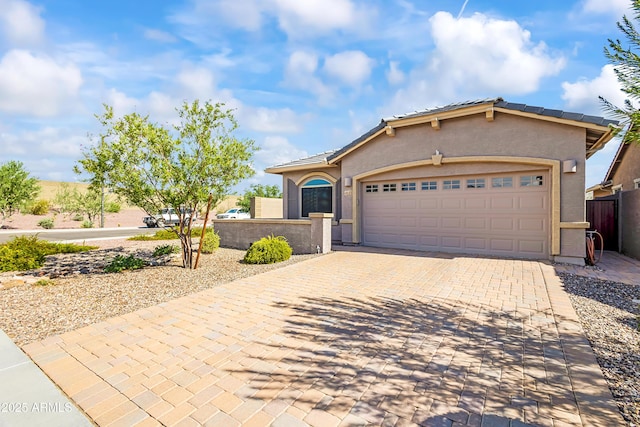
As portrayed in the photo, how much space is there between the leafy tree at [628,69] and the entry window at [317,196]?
1127 cm

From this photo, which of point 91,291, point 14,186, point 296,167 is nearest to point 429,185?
point 296,167

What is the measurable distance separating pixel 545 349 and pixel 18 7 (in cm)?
1244

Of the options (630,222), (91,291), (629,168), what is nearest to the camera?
(91,291)

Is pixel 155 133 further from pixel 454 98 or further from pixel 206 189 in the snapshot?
pixel 454 98

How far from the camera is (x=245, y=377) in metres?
3.12

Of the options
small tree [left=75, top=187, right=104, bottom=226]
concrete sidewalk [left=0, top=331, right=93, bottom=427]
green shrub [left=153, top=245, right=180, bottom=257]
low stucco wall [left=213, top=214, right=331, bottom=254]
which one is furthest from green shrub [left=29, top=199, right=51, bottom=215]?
concrete sidewalk [left=0, top=331, right=93, bottom=427]

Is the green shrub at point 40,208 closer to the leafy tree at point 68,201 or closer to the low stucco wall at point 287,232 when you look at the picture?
the leafy tree at point 68,201

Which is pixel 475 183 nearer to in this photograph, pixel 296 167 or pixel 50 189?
pixel 296 167

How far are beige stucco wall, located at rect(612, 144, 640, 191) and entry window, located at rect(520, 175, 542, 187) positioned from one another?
7.65m

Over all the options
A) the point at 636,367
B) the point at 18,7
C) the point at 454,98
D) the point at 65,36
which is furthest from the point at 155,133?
the point at 454,98

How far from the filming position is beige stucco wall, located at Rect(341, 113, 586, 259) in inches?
345

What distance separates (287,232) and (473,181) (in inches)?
268

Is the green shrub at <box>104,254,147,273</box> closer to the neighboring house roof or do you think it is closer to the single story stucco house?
the single story stucco house

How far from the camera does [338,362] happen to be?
3.42 metres
